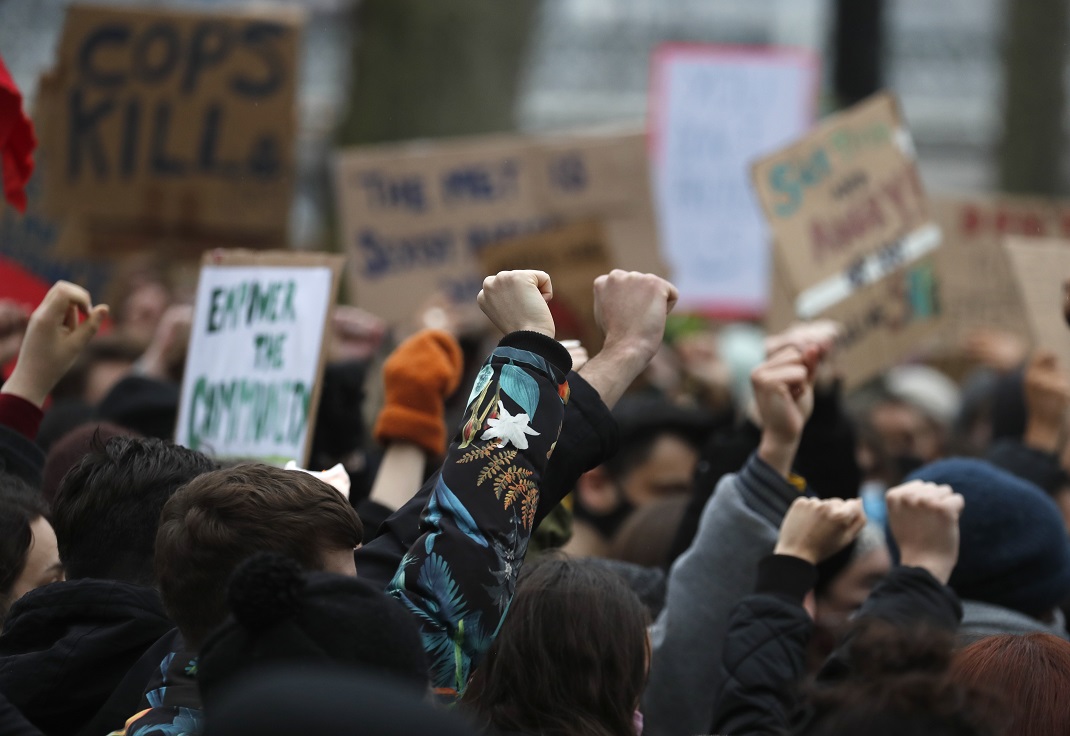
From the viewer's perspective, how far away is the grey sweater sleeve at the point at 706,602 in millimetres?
2684

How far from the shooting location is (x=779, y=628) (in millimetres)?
2438

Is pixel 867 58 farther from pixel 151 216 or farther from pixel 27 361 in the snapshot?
pixel 27 361

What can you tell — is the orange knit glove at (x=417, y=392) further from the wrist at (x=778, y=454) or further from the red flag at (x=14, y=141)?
the red flag at (x=14, y=141)

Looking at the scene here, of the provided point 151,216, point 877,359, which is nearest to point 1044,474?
point 877,359

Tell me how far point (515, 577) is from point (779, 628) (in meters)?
0.73

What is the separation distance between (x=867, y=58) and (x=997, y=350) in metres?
3.64

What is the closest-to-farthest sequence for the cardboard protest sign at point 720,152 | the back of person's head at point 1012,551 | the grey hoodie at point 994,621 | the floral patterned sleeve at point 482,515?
the floral patterned sleeve at point 482,515 < the grey hoodie at point 994,621 < the back of person's head at point 1012,551 < the cardboard protest sign at point 720,152

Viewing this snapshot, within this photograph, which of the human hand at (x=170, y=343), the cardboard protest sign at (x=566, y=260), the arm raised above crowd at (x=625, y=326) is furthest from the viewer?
the cardboard protest sign at (x=566, y=260)

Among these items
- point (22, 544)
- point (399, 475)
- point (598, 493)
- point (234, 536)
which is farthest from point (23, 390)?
point (598, 493)

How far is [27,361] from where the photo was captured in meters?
2.75

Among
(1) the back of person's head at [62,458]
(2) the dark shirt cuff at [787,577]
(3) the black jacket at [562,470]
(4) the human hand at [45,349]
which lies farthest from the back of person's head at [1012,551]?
(4) the human hand at [45,349]

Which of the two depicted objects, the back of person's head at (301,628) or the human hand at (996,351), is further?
the human hand at (996,351)

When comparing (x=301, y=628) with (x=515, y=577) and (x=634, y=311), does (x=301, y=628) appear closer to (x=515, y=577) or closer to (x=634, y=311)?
(x=515, y=577)

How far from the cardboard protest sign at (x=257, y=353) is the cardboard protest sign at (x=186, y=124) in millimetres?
1766
